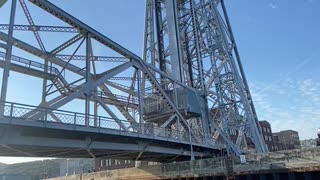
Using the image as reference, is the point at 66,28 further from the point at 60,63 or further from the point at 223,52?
the point at 223,52

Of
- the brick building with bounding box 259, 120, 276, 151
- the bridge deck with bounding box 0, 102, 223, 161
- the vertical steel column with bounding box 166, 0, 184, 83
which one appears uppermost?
the vertical steel column with bounding box 166, 0, 184, 83

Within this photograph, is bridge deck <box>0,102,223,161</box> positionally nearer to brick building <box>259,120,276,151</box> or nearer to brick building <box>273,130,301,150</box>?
brick building <box>259,120,276,151</box>

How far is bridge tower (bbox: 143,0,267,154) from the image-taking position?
43469 mm

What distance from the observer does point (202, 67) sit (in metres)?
46.9

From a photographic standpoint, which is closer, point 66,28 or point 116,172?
point 66,28

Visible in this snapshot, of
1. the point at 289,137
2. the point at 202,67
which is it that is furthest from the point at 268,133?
the point at 202,67

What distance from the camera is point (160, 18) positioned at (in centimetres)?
5131

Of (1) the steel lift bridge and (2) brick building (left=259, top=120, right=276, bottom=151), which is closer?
(1) the steel lift bridge

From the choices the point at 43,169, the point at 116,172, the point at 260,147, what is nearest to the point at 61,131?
the point at 116,172

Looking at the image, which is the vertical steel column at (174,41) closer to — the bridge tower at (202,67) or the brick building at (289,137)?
the bridge tower at (202,67)

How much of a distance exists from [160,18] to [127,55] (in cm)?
2100

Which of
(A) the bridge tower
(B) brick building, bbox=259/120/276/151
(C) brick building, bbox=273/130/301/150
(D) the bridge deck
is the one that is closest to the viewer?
(D) the bridge deck

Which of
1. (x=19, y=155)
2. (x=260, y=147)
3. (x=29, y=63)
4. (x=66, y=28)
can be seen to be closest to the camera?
(x=19, y=155)

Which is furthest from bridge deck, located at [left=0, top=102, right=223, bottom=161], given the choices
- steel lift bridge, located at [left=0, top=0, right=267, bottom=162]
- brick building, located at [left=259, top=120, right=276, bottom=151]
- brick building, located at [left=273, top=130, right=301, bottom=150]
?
brick building, located at [left=273, top=130, right=301, bottom=150]
